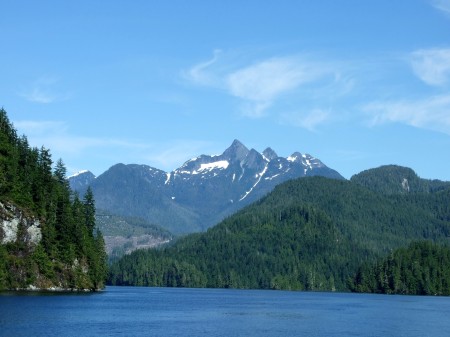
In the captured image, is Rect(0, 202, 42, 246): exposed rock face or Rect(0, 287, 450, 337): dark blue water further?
Rect(0, 202, 42, 246): exposed rock face

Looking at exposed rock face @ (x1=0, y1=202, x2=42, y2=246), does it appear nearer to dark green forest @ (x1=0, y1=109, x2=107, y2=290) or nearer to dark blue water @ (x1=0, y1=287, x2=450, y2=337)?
dark green forest @ (x1=0, y1=109, x2=107, y2=290)

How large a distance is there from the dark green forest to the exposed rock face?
0.83ft

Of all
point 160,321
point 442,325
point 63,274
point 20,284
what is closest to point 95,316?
point 160,321

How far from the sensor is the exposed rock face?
158 m

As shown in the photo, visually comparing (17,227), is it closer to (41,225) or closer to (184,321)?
(41,225)

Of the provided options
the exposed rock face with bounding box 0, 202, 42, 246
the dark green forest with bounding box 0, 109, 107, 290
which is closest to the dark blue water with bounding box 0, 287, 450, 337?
the dark green forest with bounding box 0, 109, 107, 290

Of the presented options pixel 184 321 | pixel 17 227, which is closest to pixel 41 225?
pixel 17 227

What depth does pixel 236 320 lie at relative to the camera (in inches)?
5541

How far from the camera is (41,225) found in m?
174

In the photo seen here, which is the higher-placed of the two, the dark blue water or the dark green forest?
the dark green forest

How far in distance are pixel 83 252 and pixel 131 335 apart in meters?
91.8

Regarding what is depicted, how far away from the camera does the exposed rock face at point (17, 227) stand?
158000 millimetres

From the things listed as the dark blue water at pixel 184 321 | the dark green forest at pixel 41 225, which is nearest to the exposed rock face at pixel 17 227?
the dark green forest at pixel 41 225

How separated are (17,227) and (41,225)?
12.0 metres
